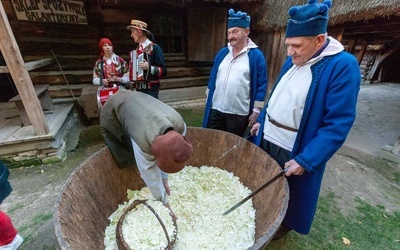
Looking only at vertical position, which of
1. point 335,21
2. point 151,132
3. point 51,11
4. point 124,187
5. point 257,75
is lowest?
point 124,187

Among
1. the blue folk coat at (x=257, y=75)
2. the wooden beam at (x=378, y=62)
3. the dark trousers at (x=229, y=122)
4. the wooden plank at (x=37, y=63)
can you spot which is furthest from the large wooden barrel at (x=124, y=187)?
the wooden beam at (x=378, y=62)

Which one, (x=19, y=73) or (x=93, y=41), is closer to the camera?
(x=19, y=73)

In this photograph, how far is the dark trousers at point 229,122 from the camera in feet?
8.55

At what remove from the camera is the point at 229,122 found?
2.66 metres

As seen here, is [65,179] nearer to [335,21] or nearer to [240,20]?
[240,20]

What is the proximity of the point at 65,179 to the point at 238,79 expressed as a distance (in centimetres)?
268

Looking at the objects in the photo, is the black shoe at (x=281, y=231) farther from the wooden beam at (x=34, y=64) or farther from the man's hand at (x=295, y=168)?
the wooden beam at (x=34, y=64)

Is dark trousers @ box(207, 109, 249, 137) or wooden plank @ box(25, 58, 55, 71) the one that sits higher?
wooden plank @ box(25, 58, 55, 71)

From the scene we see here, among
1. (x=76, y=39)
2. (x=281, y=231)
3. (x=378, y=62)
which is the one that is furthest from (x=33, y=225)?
(x=378, y=62)

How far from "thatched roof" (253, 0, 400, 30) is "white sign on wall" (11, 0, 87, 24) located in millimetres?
3942

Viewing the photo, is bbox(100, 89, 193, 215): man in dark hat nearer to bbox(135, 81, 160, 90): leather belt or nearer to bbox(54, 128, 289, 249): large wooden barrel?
bbox(54, 128, 289, 249): large wooden barrel

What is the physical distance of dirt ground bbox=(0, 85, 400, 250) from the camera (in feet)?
7.09

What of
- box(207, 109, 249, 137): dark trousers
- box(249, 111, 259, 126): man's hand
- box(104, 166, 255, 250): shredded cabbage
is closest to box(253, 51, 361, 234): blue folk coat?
box(104, 166, 255, 250): shredded cabbage

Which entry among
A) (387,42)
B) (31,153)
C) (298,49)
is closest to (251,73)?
(298,49)
